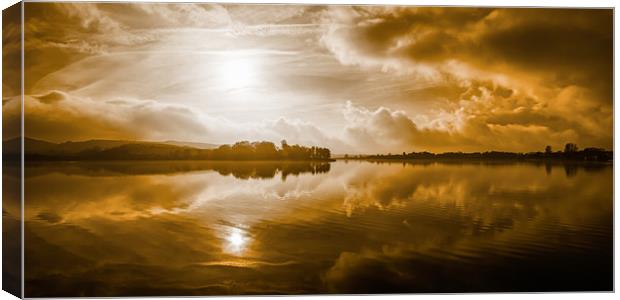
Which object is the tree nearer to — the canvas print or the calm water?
the canvas print

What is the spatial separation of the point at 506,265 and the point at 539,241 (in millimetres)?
340

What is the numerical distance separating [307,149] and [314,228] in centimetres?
63

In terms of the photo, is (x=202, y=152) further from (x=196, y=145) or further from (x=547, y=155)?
(x=547, y=155)

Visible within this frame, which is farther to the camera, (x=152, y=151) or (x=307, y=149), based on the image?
(x=307, y=149)

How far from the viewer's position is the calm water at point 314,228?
6.39 m

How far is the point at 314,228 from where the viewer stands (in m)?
6.55

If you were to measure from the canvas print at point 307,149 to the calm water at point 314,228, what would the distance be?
0.02 metres

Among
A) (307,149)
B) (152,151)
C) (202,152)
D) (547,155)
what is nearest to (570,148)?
(547,155)

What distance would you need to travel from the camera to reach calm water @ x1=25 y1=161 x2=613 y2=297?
21.0 ft

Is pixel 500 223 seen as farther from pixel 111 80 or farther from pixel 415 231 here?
pixel 111 80

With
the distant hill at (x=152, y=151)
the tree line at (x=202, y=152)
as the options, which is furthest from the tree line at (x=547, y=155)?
the distant hill at (x=152, y=151)

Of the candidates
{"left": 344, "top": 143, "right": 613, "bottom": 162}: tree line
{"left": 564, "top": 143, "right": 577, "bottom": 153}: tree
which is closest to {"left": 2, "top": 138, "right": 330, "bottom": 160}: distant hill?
{"left": 344, "top": 143, "right": 613, "bottom": 162}: tree line

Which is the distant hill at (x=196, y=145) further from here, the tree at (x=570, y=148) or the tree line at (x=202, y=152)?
the tree at (x=570, y=148)

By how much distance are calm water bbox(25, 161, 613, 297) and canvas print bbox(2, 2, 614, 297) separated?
15 millimetres
